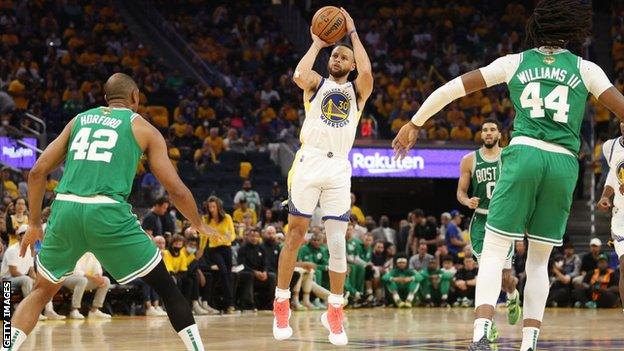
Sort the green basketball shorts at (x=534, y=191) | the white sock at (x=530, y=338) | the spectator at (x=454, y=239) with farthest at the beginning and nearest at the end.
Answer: the spectator at (x=454, y=239)
the white sock at (x=530, y=338)
the green basketball shorts at (x=534, y=191)

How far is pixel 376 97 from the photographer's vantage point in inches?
1154

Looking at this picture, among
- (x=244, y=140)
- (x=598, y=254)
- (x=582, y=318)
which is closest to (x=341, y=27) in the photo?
(x=582, y=318)

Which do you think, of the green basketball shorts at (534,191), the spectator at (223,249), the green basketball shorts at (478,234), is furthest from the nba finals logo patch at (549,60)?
the spectator at (223,249)

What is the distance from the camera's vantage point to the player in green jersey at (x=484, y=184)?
11.7 m

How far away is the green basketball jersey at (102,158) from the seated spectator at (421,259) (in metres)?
14.6

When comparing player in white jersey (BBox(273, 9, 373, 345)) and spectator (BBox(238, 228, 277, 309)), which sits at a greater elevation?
player in white jersey (BBox(273, 9, 373, 345))

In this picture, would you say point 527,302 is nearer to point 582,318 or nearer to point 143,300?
point 582,318

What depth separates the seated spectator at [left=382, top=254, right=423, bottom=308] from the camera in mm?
21016

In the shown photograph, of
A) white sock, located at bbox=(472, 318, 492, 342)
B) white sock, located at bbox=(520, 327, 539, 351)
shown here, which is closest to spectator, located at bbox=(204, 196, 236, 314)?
white sock, located at bbox=(520, 327, 539, 351)

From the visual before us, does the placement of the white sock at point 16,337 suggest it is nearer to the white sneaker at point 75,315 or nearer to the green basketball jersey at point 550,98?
the green basketball jersey at point 550,98

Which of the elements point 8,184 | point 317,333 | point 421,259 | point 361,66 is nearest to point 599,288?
point 421,259

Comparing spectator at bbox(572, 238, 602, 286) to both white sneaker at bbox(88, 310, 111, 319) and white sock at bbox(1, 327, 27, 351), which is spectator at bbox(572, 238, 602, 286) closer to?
white sneaker at bbox(88, 310, 111, 319)

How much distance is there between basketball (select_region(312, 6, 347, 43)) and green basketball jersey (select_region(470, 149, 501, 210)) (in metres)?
2.68

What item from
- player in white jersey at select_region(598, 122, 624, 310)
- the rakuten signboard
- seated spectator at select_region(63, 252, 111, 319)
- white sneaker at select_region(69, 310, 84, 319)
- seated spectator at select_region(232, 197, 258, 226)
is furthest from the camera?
the rakuten signboard
